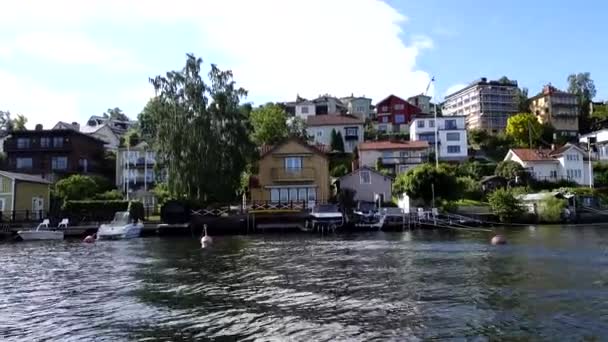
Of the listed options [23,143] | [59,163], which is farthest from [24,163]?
[59,163]

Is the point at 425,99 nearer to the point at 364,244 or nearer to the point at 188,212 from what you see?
the point at 188,212

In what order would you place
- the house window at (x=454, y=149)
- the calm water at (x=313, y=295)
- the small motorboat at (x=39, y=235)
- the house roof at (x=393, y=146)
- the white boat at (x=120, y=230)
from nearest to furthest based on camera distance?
the calm water at (x=313, y=295), the white boat at (x=120, y=230), the small motorboat at (x=39, y=235), the house roof at (x=393, y=146), the house window at (x=454, y=149)

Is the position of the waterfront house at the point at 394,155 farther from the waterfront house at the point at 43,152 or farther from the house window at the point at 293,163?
the waterfront house at the point at 43,152

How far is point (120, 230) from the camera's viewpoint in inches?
2078

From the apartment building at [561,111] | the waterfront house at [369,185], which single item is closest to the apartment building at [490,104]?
the apartment building at [561,111]

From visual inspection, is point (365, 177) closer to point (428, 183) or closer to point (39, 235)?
point (428, 183)

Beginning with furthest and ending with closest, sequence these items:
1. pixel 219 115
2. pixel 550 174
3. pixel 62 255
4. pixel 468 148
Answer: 1. pixel 468 148
2. pixel 550 174
3. pixel 219 115
4. pixel 62 255

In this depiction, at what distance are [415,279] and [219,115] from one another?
4467 cm

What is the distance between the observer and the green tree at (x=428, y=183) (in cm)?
6475

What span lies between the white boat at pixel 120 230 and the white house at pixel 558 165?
202ft

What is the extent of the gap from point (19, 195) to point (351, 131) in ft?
208

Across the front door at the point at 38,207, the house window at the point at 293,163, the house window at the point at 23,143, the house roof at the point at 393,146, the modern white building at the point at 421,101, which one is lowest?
the front door at the point at 38,207

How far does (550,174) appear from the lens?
300 ft

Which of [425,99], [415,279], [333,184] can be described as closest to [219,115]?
[333,184]
